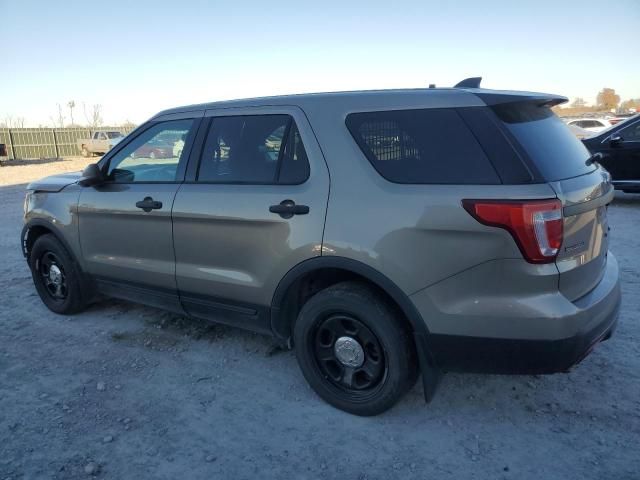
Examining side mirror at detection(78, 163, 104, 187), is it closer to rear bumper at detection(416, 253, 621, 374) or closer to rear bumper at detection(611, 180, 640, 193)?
rear bumper at detection(416, 253, 621, 374)

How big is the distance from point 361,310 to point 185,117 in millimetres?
2022

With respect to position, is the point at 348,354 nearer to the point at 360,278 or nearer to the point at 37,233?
the point at 360,278

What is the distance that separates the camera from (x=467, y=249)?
2.48 m

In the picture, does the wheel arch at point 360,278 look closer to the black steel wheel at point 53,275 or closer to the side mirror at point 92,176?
the side mirror at point 92,176

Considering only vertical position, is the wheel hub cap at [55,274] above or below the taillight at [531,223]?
below

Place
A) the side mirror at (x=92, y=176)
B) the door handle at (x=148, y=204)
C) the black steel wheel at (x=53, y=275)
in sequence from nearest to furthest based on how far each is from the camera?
the door handle at (x=148, y=204) < the side mirror at (x=92, y=176) < the black steel wheel at (x=53, y=275)

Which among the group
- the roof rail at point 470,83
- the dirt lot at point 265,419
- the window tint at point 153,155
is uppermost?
the roof rail at point 470,83

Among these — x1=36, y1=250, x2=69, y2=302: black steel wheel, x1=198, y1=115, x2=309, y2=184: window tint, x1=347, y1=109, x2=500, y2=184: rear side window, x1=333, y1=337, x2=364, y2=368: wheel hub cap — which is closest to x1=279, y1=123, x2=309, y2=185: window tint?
x1=198, y1=115, x2=309, y2=184: window tint

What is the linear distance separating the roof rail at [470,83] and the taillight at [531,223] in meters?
1.02

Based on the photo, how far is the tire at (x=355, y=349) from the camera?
280 centimetres

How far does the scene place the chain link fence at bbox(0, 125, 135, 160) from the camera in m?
31.6

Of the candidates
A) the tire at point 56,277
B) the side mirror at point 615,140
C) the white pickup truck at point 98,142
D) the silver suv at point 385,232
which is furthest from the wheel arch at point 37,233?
the white pickup truck at point 98,142

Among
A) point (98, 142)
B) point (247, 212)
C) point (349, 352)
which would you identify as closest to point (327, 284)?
point (349, 352)

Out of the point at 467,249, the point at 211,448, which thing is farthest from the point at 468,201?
the point at 211,448
